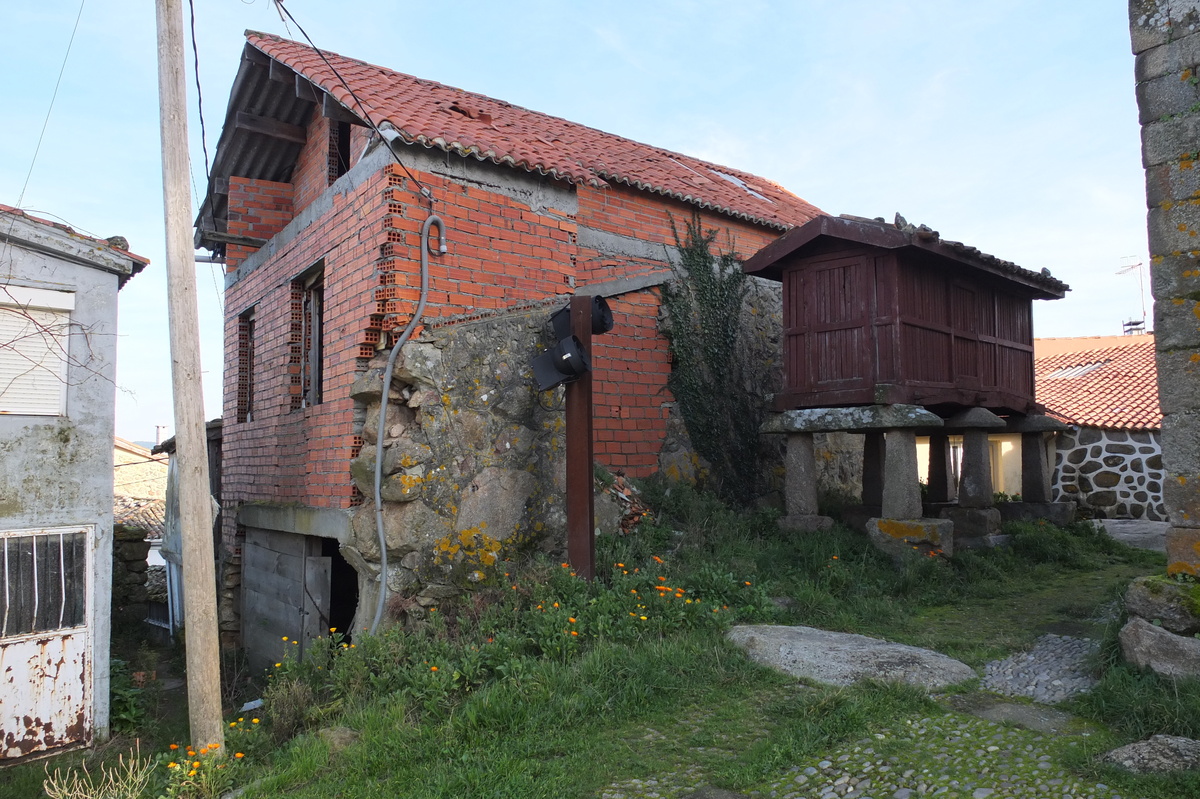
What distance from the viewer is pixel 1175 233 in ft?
15.8

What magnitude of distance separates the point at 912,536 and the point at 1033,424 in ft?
13.5

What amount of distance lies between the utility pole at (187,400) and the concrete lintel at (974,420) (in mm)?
8090

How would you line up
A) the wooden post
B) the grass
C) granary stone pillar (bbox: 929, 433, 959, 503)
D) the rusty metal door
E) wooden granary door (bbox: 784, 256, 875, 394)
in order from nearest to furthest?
the grass, the rusty metal door, the wooden post, wooden granary door (bbox: 784, 256, 875, 394), granary stone pillar (bbox: 929, 433, 959, 503)

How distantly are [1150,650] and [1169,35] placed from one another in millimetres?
3709

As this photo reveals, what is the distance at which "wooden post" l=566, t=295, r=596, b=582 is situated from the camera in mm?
6660

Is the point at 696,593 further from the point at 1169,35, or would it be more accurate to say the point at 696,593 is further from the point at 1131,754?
the point at 1169,35

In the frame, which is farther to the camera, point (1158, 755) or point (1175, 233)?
point (1175, 233)

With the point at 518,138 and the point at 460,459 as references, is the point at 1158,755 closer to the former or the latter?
the point at 460,459

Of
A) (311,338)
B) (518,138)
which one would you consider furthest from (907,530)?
(311,338)

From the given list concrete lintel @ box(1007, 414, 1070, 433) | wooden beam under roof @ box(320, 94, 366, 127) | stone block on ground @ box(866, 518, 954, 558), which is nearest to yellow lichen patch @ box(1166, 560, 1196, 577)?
stone block on ground @ box(866, 518, 954, 558)

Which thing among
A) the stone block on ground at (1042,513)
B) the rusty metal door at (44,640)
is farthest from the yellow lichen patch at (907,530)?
the rusty metal door at (44,640)

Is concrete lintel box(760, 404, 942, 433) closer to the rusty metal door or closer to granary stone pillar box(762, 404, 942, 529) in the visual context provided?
granary stone pillar box(762, 404, 942, 529)

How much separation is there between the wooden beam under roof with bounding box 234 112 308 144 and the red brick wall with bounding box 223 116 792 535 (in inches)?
6.6

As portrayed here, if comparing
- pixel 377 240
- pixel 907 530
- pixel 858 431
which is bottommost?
pixel 907 530
